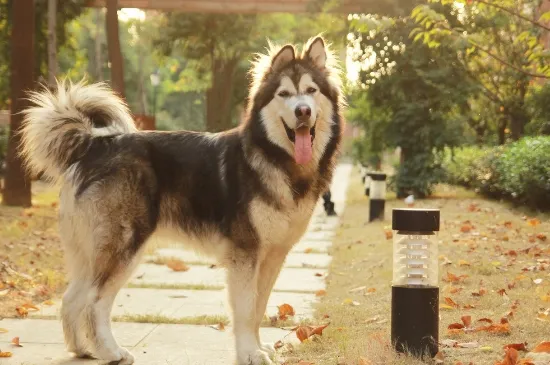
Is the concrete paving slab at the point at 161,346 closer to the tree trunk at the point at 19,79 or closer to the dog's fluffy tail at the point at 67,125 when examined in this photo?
the dog's fluffy tail at the point at 67,125

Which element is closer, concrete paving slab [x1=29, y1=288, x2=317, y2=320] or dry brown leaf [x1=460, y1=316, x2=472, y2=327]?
dry brown leaf [x1=460, y1=316, x2=472, y2=327]

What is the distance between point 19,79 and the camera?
1493 centimetres

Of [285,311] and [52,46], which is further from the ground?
[52,46]

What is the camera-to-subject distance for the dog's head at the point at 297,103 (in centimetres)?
504

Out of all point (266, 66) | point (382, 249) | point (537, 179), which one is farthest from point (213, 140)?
point (537, 179)

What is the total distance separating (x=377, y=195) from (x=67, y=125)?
369 inches

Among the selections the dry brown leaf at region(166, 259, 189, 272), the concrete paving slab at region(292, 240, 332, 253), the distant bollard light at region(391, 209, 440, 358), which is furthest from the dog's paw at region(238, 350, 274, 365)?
the concrete paving slab at region(292, 240, 332, 253)

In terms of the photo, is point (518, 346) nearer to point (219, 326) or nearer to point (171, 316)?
point (219, 326)

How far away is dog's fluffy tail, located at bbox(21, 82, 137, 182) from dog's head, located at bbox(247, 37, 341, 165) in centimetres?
106

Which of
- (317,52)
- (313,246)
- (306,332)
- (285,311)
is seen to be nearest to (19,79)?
(313,246)

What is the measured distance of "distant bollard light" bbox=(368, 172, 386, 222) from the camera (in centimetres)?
1394

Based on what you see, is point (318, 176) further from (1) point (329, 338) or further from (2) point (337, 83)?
(1) point (329, 338)

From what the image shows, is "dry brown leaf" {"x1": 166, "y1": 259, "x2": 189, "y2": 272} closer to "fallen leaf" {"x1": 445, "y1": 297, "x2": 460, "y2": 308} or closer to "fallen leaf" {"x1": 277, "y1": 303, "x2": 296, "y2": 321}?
"fallen leaf" {"x1": 277, "y1": 303, "x2": 296, "y2": 321}

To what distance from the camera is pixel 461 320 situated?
5812 mm
